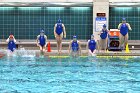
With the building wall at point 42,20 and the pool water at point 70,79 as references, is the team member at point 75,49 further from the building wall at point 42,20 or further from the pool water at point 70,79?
the building wall at point 42,20

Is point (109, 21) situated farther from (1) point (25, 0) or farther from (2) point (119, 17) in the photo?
(1) point (25, 0)

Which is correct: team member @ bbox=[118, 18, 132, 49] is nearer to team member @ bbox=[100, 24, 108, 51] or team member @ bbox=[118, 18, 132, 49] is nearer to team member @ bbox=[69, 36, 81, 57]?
team member @ bbox=[100, 24, 108, 51]

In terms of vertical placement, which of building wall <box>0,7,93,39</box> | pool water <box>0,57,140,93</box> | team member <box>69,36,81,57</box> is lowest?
pool water <box>0,57,140,93</box>

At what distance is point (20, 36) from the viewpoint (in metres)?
27.8

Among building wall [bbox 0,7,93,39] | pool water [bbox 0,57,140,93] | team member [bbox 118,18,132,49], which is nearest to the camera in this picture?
pool water [bbox 0,57,140,93]

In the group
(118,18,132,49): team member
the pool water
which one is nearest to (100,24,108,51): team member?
(118,18,132,49): team member

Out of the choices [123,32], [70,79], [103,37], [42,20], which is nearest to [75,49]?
[103,37]

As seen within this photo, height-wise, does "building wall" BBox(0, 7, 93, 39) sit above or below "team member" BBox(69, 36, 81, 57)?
above

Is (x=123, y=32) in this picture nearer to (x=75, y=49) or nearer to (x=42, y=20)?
(x=75, y=49)

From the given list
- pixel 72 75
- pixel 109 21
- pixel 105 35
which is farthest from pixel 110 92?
pixel 109 21

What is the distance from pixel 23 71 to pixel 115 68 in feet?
9.68

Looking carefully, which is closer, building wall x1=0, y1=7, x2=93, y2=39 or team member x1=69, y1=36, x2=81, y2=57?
team member x1=69, y1=36, x2=81, y2=57

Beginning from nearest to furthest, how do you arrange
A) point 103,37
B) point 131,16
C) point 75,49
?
point 75,49 < point 103,37 < point 131,16

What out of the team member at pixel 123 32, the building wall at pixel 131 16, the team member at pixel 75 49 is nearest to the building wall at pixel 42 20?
the building wall at pixel 131 16
